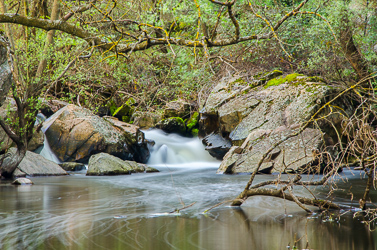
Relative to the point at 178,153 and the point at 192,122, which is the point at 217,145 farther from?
the point at 192,122

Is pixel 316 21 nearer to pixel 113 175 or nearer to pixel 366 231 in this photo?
pixel 113 175

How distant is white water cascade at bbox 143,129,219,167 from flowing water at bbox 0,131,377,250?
6170 millimetres

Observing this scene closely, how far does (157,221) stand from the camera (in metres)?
5.23

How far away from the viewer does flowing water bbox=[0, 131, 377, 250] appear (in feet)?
13.6

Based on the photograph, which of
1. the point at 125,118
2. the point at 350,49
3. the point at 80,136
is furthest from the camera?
the point at 125,118

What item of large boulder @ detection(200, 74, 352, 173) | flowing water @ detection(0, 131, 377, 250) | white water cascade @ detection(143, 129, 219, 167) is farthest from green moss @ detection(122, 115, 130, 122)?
flowing water @ detection(0, 131, 377, 250)

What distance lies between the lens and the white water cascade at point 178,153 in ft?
50.9

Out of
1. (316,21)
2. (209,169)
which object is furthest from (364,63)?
(209,169)

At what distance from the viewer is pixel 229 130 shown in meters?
14.5

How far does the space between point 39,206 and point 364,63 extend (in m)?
12.1

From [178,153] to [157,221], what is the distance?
1088cm

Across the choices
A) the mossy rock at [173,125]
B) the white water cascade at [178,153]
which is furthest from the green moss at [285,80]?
the mossy rock at [173,125]

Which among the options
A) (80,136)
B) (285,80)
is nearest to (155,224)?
(80,136)

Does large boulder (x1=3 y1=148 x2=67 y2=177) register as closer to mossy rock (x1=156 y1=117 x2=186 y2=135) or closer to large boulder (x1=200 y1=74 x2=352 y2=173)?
large boulder (x1=200 y1=74 x2=352 y2=173)
